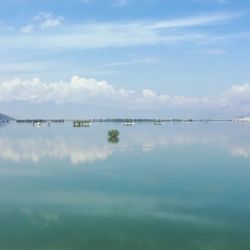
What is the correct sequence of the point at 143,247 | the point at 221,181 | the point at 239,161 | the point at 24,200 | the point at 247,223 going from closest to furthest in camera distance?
the point at 143,247 → the point at 247,223 → the point at 24,200 → the point at 221,181 → the point at 239,161

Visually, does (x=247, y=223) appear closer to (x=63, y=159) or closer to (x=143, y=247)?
(x=143, y=247)

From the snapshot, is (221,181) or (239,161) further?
(239,161)

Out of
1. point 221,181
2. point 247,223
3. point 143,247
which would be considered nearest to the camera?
point 143,247

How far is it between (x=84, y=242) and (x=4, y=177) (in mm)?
19235

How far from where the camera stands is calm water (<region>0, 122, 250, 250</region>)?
19.3 m

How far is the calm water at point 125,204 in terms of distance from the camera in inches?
760

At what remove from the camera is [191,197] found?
2789cm

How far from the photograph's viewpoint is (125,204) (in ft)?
84.8

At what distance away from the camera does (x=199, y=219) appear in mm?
22516

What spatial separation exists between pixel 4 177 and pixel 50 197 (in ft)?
32.1

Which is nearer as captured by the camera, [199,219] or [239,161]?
[199,219]

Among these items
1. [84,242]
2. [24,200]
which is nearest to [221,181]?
[24,200]

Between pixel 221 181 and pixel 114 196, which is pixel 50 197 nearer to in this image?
pixel 114 196

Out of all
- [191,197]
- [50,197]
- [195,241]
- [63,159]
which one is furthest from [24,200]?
[63,159]
